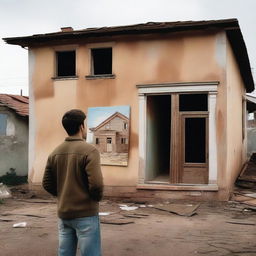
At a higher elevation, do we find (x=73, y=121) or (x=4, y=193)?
(x=73, y=121)

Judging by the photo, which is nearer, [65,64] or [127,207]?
[127,207]

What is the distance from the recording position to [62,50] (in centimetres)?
1276

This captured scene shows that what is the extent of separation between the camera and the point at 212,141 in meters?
11.3

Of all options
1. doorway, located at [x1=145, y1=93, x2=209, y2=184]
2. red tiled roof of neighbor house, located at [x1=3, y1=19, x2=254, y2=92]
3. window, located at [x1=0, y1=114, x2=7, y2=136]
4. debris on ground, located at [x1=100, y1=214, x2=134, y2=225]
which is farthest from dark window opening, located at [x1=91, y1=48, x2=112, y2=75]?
window, located at [x1=0, y1=114, x2=7, y2=136]

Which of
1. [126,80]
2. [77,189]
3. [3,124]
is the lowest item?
[77,189]

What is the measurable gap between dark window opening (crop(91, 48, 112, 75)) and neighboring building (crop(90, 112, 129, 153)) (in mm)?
1621

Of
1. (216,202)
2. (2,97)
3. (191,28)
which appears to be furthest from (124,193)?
(2,97)

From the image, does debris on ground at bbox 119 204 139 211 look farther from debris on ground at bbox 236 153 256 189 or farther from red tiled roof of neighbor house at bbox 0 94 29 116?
red tiled roof of neighbor house at bbox 0 94 29 116

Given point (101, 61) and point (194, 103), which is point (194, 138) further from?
point (101, 61)

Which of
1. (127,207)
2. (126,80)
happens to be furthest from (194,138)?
(127,207)

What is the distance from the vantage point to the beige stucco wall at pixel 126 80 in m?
11.3

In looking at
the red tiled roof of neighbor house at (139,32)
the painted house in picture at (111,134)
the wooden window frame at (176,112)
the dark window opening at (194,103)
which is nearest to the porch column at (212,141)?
the wooden window frame at (176,112)

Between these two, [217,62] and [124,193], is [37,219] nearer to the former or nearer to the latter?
[124,193]

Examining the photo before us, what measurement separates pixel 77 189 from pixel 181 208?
703 cm
